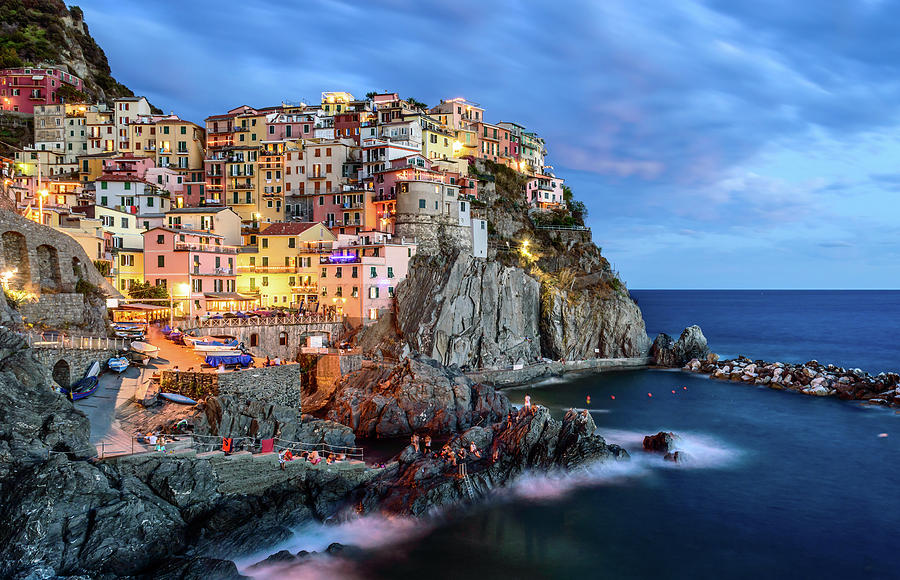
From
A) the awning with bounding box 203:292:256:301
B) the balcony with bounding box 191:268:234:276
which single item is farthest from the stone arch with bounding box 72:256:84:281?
the awning with bounding box 203:292:256:301

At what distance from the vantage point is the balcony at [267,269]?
60062 millimetres

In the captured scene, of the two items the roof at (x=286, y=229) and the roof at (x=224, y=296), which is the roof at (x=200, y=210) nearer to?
the roof at (x=286, y=229)

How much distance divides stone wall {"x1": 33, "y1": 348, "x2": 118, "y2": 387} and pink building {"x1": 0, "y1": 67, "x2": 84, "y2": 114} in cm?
7026

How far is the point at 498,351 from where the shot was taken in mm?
57969

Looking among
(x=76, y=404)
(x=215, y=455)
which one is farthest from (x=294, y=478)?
(x=76, y=404)

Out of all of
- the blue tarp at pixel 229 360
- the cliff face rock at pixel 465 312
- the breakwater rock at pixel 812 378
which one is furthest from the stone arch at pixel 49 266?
the breakwater rock at pixel 812 378

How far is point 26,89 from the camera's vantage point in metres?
85.2

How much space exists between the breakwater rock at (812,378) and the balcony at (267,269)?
41.4m

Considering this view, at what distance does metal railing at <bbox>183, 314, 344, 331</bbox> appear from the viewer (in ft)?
149

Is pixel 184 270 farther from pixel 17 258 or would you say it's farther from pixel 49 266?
pixel 17 258

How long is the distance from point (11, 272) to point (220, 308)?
18.8m

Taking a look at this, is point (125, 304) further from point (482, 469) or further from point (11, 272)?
point (482, 469)

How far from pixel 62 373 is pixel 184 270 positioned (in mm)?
22249

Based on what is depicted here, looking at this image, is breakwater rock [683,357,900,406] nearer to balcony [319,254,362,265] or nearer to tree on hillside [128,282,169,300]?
balcony [319,254,362,265]
